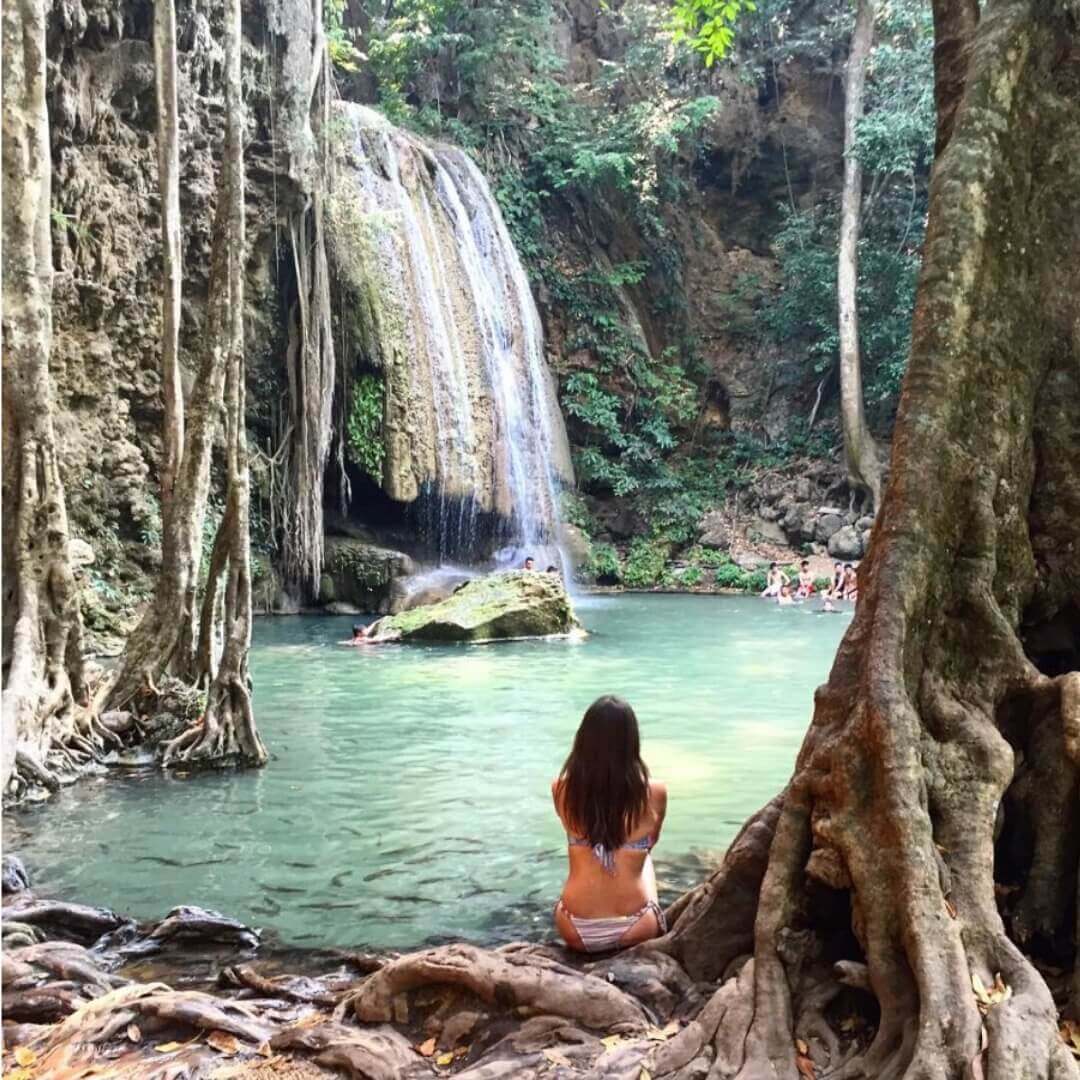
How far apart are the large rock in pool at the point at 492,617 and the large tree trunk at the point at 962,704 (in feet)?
38.3

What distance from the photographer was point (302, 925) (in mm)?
5047

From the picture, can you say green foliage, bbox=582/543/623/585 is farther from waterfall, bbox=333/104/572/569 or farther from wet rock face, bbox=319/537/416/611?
wet rock face, bbox=319/537/416/611

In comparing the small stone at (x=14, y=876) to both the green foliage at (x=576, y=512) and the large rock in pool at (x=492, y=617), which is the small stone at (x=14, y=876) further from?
the green foliage at (x=576, y=512)

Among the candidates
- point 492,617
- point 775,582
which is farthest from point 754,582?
point 492,617

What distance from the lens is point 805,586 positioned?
22141mm

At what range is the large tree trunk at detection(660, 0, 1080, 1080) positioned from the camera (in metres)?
2.95

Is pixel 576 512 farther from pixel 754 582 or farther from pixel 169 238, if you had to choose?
pixel 169 238

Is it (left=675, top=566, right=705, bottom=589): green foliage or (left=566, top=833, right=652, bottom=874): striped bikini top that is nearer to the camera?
(left=566, top=833, right=652, bottom=874): striped bikini top

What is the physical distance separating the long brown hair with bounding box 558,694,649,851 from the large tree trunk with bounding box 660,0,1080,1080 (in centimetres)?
40

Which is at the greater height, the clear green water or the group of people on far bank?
the group of people on far bank

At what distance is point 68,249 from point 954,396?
41.6 feet

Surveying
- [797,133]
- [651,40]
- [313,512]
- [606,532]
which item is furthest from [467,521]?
[797,133]

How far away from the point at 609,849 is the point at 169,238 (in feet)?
24.3

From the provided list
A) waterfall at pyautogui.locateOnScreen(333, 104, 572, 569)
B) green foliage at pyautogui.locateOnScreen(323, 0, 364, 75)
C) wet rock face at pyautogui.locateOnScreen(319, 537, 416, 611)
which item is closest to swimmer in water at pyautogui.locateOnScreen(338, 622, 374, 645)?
wet rock face at pyautogui.locateOnScreen(319, 537, 416, 611)
